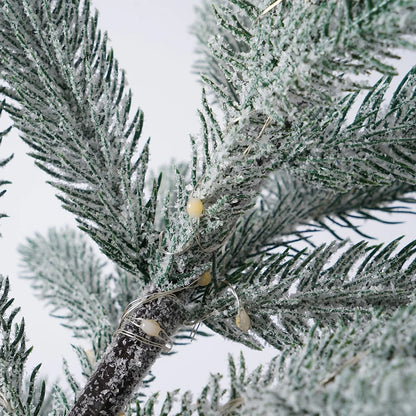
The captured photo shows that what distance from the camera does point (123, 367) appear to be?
32 centimetres

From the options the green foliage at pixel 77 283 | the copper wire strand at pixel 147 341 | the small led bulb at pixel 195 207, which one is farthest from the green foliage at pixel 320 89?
the green foliage at pixel 77 283

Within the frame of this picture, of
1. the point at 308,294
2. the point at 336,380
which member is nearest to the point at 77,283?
the point at 308,294

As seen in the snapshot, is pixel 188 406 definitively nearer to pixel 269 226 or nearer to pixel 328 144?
pixel 328 144

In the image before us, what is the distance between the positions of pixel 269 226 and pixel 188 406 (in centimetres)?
31

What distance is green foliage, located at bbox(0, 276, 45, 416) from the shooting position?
332 mm

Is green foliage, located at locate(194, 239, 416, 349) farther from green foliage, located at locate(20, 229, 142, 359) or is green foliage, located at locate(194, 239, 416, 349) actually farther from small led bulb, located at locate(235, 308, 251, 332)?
green foliage, located at locate(20, 229, 142, 359)

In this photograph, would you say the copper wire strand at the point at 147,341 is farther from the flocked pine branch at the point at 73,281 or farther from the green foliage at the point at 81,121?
the flocked pine branch at the point at 73,281

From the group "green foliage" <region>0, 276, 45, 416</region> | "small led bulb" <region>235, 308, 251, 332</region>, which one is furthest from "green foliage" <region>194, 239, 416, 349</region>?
"green foliage" <region>0, 276, 45, 416</region>

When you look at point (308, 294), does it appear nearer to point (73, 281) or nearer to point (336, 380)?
point (336, 380)

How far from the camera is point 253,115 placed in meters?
0.30

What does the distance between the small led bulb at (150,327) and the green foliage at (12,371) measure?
10 centimetres

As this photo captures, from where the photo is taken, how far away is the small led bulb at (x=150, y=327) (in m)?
0.32

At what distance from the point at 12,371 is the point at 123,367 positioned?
93mm

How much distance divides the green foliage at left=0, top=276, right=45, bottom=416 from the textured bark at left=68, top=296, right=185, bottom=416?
47 millimetres
